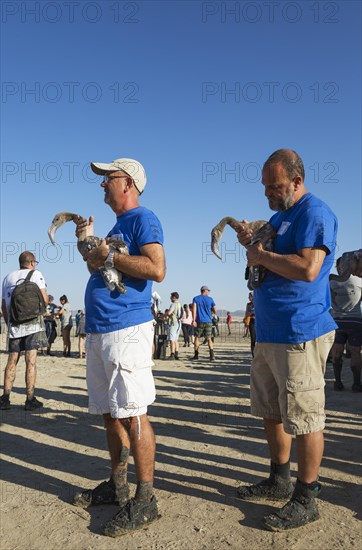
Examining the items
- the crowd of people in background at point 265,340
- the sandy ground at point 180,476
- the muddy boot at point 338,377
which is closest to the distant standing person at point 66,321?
the sandy ground at point 180,476

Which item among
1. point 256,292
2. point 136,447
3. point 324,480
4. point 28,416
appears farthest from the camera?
point 28,416

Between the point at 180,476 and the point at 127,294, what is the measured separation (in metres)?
1.65

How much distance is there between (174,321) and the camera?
1383 centimetres

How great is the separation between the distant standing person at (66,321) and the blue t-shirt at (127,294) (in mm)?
11561

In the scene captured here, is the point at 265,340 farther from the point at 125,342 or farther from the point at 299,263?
the point at 125,342

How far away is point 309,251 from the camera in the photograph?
8.42 ft

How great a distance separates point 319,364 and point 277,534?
989mm

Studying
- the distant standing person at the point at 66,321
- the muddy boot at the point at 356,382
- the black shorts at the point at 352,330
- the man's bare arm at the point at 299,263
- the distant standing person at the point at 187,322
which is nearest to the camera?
the man's bare arm at the point at 299,263

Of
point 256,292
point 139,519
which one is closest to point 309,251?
point 256,292

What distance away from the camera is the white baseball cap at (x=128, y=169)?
2996mm

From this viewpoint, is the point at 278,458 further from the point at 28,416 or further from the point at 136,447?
the point at 28,416

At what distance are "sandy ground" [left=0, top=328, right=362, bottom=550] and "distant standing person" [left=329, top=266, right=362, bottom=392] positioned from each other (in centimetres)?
54

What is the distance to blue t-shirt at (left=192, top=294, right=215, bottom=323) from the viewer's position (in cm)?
1276

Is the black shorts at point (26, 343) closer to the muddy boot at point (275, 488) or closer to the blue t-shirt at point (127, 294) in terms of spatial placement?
the blue t-shirt at point (127, 294)
